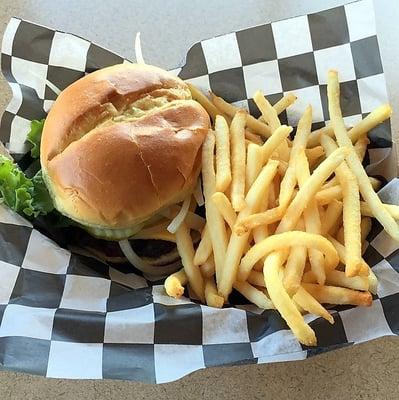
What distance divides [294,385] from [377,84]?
0.50 m

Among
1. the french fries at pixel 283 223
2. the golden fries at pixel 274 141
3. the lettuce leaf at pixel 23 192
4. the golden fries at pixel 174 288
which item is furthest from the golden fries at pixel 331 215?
the lettuce leaf at pixel 23 192

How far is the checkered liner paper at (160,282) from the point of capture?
0.95 meters

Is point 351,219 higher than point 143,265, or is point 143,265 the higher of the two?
point 351,219

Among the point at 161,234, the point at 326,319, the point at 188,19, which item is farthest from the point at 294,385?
the point at 188,19

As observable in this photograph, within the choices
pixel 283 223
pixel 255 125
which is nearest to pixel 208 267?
pixel 283 223

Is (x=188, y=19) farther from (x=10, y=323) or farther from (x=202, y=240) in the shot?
(x=10, y=323)

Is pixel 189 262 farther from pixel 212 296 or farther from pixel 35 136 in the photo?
pixel 35 136

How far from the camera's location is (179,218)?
41.9 inches

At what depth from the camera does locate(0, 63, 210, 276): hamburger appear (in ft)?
3.38

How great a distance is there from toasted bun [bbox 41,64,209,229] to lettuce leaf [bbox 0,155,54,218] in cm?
2

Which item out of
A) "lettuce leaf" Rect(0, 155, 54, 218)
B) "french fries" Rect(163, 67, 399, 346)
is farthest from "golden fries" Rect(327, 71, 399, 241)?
"lettuce leaf" Rect(0, 155, 54, 218)

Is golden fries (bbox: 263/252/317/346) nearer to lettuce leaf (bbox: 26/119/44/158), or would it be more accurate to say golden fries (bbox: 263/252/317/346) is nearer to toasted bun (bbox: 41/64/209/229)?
toasted bun (bbox: 41/64/209/229)

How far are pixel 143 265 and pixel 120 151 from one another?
195 mm

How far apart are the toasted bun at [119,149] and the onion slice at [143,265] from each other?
0.05 meters
